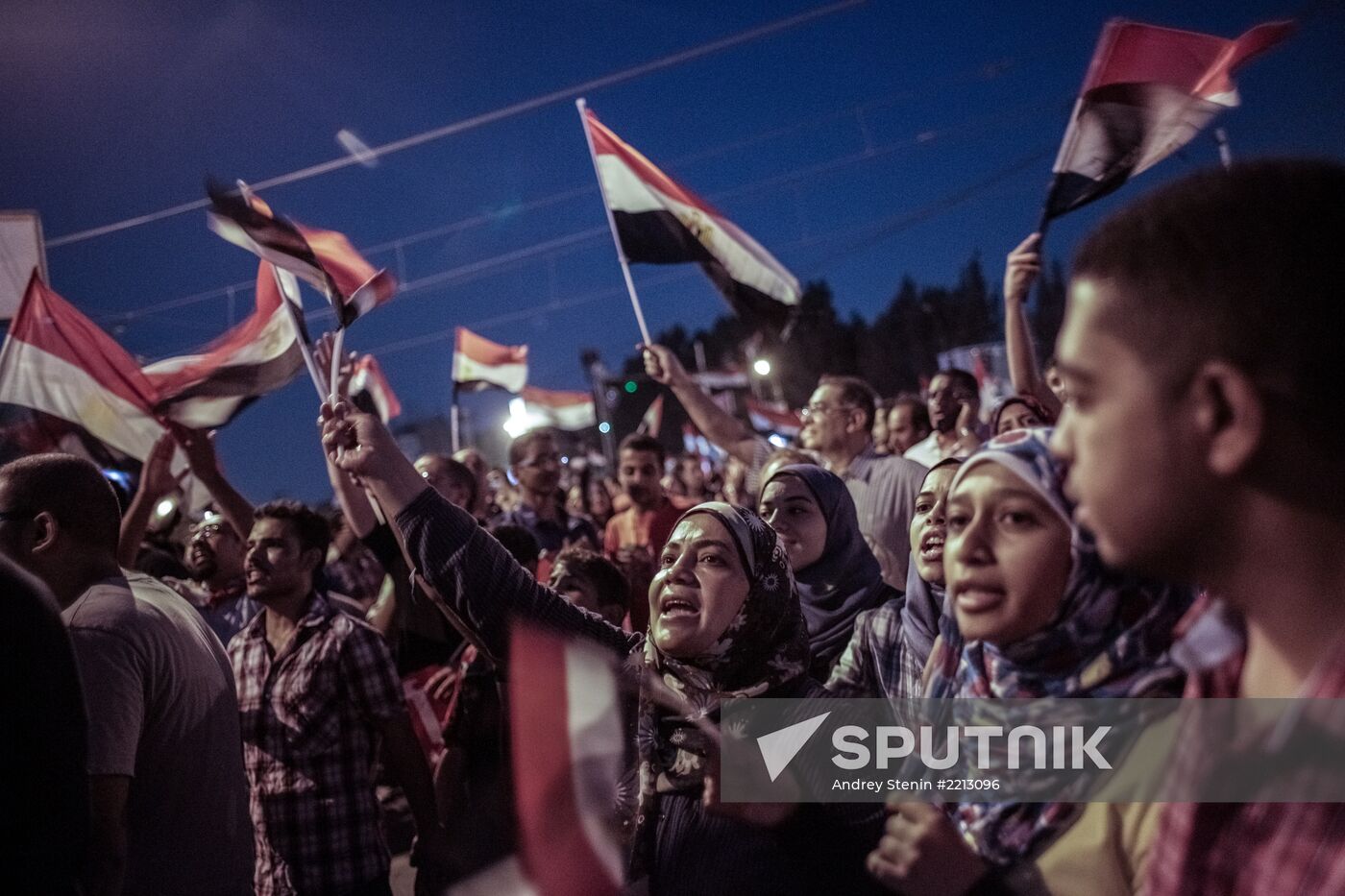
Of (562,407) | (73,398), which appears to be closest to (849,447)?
(73,398)

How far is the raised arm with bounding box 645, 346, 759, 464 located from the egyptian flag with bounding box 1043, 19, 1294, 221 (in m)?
1.63

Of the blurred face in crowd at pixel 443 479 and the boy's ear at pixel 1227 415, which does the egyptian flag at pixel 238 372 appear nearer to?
the blurred face in crowd at pixel 443 479

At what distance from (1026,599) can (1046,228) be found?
2435 millimetres

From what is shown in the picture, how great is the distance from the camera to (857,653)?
9.18ft

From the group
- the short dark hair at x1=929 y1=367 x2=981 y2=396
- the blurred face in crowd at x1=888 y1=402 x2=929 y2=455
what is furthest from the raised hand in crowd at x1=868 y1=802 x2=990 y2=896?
the blurred face in crowd at x1=888 y1=402 x2=929 y2=455

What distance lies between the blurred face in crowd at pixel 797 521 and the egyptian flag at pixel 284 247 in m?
1.51

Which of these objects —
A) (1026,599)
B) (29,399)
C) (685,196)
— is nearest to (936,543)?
(1026,599)

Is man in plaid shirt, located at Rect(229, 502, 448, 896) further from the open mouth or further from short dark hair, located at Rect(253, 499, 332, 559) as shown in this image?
the open mouth

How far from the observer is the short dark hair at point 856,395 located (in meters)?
4.97

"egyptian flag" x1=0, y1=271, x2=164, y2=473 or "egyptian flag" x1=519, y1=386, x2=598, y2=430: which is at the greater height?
"egyptian flag" x1=0, y1=271, x2=164, y2=473

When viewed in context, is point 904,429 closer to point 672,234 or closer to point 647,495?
point 647,495

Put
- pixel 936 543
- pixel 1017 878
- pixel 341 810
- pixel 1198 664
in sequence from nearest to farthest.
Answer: pixel 1198 664 < pixel 1017 878 < pixel 936 543 < pixel 341 810

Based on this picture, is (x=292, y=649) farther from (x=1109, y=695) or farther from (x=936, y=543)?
(x=1109, y=695)

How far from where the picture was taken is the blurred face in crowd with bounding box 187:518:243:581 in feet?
15.8
